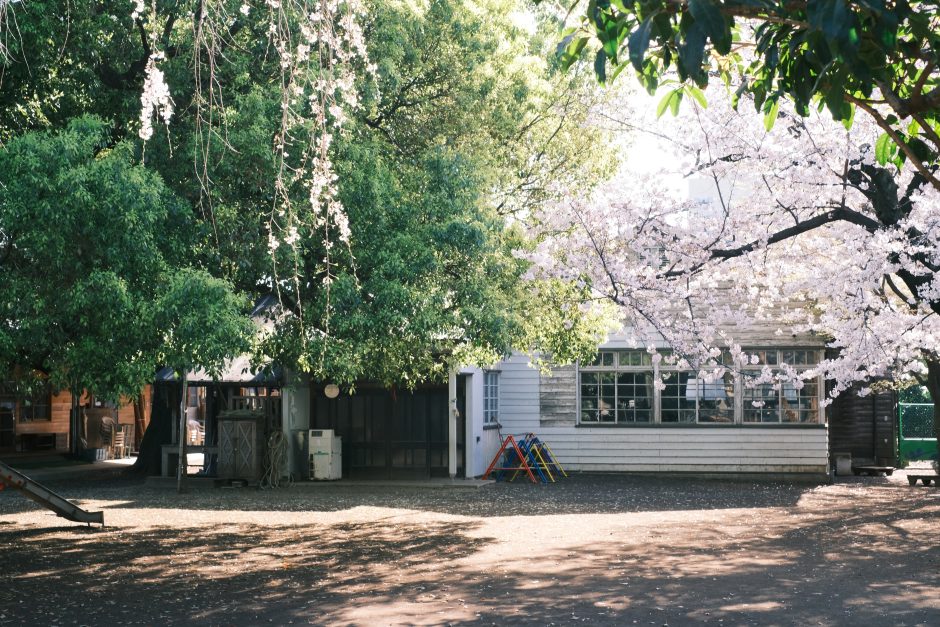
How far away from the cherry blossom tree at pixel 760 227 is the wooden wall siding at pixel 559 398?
17.8ft

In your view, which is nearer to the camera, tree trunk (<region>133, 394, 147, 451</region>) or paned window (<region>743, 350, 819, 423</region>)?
paned window (<region>743, 350, 819, 423</region>)

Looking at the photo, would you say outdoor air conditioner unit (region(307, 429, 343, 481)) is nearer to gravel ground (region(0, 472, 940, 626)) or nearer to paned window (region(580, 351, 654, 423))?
gravel ground (region(0, 472, 940, 626))

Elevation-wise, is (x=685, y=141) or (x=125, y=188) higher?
(x=685, y=141)

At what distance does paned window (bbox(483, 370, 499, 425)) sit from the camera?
21594 millimetres

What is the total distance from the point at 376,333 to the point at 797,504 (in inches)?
353

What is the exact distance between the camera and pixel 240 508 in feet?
53.2

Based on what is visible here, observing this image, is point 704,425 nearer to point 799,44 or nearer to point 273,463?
point 273,463

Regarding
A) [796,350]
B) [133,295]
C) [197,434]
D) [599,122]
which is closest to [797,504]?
[796,350]

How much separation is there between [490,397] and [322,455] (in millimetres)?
3791

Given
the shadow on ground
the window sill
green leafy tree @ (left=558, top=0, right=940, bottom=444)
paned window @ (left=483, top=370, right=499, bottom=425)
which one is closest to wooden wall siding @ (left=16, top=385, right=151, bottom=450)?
the shadow on ground

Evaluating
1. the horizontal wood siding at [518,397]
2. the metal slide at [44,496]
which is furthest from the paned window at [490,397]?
the metal slide at [44,496]

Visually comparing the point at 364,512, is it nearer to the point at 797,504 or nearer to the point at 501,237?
the point at 501,237

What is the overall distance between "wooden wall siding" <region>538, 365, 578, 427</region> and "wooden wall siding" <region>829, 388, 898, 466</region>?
5.90m

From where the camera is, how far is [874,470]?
2267 centimetres
